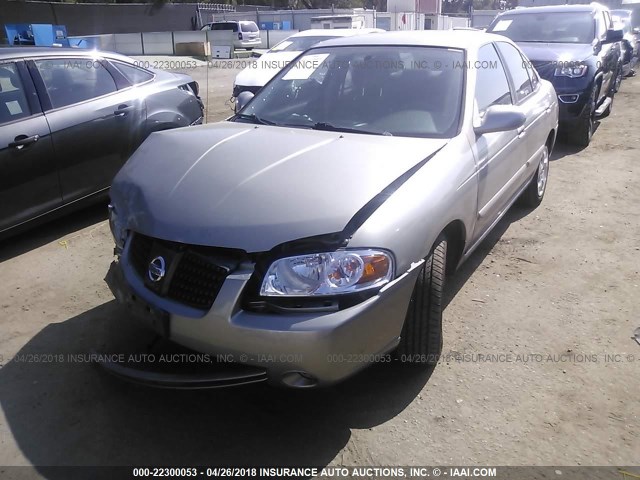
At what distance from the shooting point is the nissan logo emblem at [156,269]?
2475mm

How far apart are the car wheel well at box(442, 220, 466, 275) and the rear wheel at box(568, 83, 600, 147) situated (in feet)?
17.0

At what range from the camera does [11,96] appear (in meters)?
4.40

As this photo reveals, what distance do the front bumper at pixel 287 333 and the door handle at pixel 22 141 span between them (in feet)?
8.62

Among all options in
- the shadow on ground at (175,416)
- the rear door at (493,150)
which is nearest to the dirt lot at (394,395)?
the shadow on ground at (175,416)

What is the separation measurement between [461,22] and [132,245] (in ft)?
123

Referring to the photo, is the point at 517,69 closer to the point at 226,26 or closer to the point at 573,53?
the point at 573,53

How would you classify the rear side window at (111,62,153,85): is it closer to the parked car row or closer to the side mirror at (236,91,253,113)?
the parked car row

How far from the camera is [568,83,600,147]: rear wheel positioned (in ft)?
24.2

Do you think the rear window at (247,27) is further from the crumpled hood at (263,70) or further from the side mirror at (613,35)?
the side mirror at (613,35)

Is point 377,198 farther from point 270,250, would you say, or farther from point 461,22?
point 461,22

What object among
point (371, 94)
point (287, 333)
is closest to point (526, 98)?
point (371, 94)

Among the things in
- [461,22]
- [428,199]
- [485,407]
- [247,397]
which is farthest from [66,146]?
[461,22]

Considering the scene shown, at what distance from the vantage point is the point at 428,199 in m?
2.67

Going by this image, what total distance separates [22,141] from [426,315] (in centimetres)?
349
